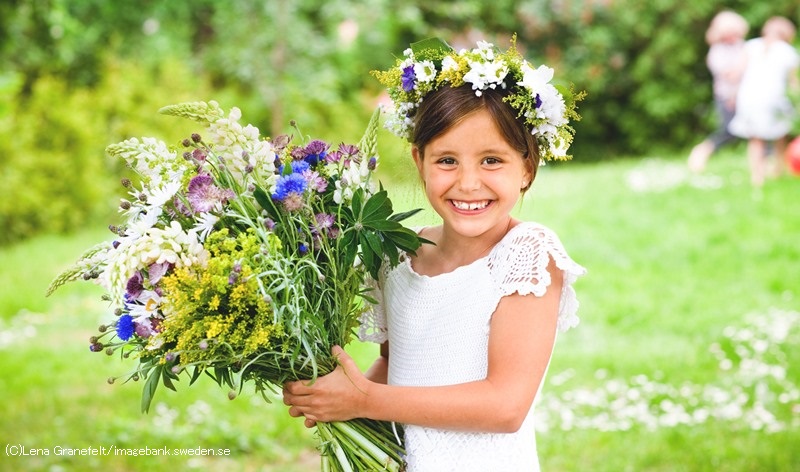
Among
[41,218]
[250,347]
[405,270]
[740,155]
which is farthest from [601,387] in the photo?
[740,155]

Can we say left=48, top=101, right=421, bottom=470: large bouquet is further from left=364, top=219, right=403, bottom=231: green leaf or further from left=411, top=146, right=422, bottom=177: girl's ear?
left=411, top=146, right=422, bottom=177: girl's ear

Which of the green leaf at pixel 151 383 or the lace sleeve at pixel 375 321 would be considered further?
the lace sleeve at pixel 375 321

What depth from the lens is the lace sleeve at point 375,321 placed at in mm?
2375

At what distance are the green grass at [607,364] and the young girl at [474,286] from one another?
0.22 m

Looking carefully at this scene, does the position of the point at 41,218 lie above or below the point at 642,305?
above

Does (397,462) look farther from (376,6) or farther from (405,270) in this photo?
(376,6)

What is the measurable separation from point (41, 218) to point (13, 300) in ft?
8.56

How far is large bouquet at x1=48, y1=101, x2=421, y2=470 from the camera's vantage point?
177 cm

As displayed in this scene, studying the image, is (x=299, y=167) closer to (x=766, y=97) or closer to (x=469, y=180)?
(x=469, y=180)

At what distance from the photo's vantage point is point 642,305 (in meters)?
6.76

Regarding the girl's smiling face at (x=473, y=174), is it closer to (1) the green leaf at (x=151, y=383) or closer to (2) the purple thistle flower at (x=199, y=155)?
(2) the purple thistle flower at (x=199, y=155)

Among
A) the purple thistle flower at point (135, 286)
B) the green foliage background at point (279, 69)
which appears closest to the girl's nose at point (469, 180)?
the purple thistle flower at point (135, 286)

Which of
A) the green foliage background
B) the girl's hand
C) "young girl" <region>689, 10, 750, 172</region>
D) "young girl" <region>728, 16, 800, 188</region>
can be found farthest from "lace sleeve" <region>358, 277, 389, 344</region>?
"young girl" <region>689, 10, 750, 172</region>

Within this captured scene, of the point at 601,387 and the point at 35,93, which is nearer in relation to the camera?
the point at 601,387
